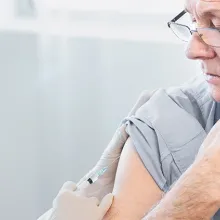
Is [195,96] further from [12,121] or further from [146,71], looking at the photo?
[12,121]

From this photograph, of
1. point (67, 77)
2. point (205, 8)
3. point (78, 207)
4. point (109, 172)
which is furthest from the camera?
point (67, 77)

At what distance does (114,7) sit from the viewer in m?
2.13

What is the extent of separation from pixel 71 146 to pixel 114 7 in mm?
651

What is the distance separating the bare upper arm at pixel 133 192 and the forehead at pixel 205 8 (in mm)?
416

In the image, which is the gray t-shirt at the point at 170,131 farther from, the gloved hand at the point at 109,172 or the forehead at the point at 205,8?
the forehead at the point at 205,8

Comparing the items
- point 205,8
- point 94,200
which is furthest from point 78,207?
point 205,8

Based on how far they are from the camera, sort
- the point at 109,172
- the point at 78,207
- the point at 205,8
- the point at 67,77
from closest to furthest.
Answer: the point at 205,8 → the point at 78,207 → the point at 109,172 → the point at 67,77

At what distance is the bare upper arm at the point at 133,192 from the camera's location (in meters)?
1.33

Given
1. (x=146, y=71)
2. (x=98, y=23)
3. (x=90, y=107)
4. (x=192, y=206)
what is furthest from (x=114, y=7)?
(x=192, y=206)

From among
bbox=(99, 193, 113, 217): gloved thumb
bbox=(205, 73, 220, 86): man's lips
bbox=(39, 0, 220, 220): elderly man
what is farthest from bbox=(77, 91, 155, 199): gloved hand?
bbox=(205, 73, 220, 86): man's lips

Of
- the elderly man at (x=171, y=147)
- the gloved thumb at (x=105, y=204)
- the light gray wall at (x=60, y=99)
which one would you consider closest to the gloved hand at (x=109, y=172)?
the elderly man at (x=171, y=147)

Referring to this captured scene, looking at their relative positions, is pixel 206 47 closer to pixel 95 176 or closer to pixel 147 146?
pixel 147 146

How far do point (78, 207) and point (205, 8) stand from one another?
615mm

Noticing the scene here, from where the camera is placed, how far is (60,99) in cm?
224
